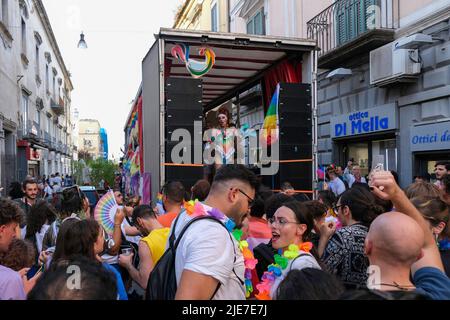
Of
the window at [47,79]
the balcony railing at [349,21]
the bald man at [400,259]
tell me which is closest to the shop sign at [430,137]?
the balcony railing at [349,21]

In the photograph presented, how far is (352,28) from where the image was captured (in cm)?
1091

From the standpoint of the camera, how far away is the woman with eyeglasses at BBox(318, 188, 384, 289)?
272 centimetres

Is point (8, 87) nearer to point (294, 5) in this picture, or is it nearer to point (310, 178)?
point (294, 5)

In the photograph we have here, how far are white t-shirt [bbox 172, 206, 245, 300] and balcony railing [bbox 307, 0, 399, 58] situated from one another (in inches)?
348

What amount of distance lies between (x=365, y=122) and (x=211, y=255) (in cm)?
942

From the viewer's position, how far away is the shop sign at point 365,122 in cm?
979

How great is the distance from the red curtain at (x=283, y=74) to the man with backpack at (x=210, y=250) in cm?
623

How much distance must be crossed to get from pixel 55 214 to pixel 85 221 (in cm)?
170

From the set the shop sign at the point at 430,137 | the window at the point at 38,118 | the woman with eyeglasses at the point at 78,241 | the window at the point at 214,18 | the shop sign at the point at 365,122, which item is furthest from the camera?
the window at the point at 38,118

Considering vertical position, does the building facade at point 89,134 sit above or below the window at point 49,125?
above

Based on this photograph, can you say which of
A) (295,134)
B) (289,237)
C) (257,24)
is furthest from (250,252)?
(257,24)

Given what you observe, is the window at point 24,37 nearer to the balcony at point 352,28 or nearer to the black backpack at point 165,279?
the balcony at point 352,28

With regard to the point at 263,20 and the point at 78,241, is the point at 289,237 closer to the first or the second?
the point at 78,241
